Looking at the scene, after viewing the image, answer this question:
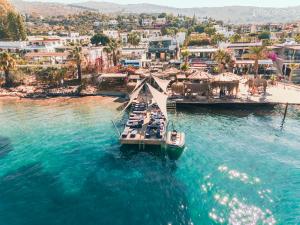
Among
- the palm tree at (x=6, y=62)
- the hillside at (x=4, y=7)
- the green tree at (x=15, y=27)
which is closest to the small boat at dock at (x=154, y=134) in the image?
the palm tree at (x=6, y=62)

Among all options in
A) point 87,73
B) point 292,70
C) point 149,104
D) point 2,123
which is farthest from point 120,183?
point 292,70

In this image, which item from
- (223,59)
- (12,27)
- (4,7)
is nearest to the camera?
(223,59)

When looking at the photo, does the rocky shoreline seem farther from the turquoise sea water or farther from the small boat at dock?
the small boat at dock

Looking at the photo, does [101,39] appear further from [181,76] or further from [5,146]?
[5,146]

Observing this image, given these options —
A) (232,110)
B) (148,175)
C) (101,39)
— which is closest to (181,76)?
(232,110)

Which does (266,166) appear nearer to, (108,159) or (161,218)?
(161,218)

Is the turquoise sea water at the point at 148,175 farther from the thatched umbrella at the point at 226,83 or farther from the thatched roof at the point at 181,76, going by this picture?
the thatched roof at the point at 181,76
